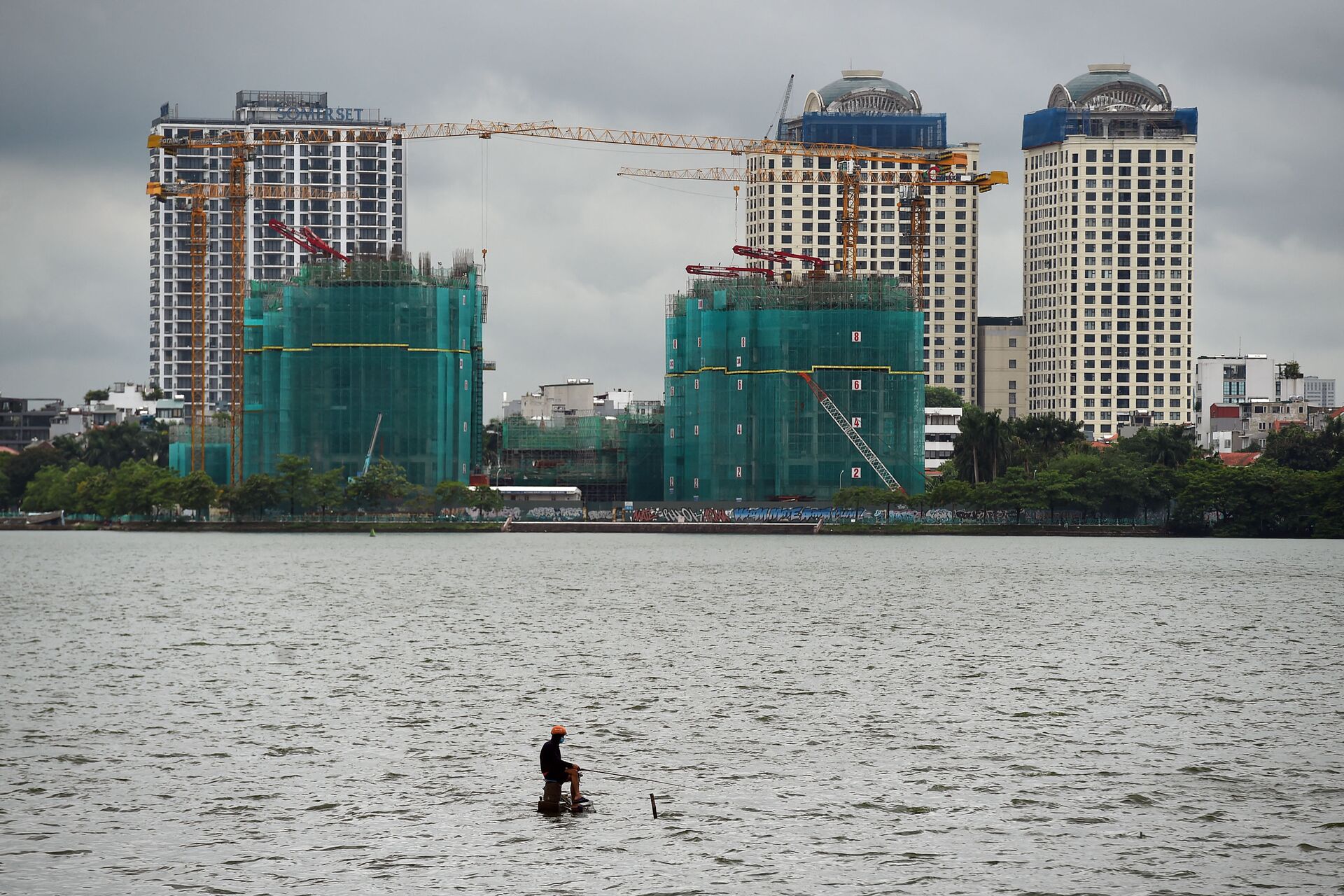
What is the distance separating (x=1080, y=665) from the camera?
70625 mm

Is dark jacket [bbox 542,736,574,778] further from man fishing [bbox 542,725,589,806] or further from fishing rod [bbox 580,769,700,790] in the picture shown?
fishing rod [bbox 580,769,700,790]

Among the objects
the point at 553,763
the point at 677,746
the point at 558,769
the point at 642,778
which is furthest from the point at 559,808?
the point at 677,746

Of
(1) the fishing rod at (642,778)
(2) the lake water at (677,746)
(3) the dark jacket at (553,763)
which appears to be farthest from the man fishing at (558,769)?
(1) the fishing rod at (642,778)

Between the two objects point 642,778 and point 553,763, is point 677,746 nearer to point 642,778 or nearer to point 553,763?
point 642,778

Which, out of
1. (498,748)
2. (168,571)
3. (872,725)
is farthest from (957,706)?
(168,571)

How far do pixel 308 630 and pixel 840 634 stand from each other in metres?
25.1

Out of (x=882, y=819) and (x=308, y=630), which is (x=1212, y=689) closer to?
(x=882, y=819)

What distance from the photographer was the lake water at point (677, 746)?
35.3 metres

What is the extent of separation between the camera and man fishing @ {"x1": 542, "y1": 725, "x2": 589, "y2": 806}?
130 ft

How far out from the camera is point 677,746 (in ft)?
161

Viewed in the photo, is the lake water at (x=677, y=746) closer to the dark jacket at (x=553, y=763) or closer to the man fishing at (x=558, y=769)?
the man fishing at (x=558, y=769)

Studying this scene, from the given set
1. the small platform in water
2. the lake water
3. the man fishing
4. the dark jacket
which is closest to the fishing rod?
the lake water

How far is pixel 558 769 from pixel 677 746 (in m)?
9.87

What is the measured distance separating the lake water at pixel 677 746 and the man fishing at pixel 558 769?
0.94 meters
